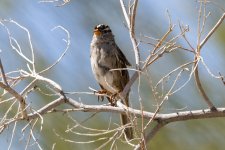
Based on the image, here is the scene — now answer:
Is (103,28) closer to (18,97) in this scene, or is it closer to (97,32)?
(97,32)

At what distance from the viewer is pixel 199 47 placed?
2543 millimetres

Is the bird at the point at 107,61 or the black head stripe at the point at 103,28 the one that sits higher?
the black head stripe at the point at 103,28

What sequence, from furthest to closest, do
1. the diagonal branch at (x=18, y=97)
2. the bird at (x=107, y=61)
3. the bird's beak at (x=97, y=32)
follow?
the bird's beak at (x=97, y=32) < the bird at (x=107, y=61) < the diagonal branch at (x=18, y=97)

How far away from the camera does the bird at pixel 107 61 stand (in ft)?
14.4

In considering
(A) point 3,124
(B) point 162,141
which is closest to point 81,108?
(A) point 3,124

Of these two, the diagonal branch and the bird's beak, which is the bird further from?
the diagonal branch

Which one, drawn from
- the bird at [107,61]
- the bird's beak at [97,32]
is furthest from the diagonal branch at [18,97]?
the bird's beak at [97,32]

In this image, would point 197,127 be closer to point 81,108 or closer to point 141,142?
point 81,108

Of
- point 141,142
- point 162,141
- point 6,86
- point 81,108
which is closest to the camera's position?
point 141,142

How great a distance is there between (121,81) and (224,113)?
1.78m

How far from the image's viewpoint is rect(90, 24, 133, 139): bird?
4402 millimetres

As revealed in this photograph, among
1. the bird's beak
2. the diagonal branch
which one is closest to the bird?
the bird's beak

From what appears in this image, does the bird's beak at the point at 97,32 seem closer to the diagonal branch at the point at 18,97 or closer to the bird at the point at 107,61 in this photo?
the bird at the point at 107,61

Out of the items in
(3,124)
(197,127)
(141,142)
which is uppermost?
(3,124)
